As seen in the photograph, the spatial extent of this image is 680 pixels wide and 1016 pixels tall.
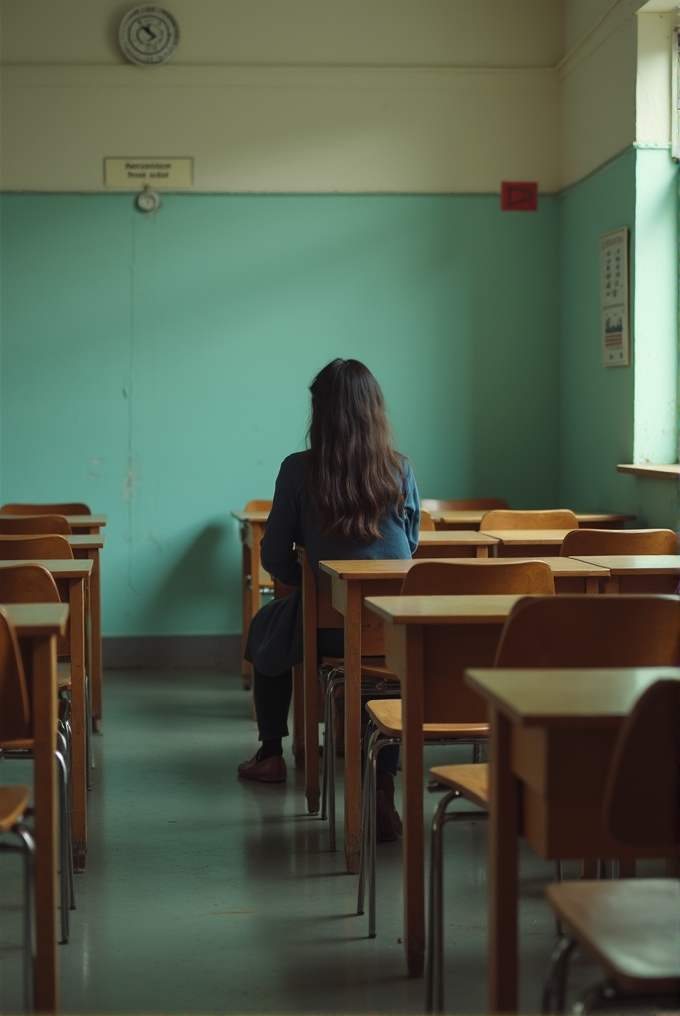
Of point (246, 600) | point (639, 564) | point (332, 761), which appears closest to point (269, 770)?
point (332, 761)

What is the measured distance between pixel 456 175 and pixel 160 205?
5.26 ft

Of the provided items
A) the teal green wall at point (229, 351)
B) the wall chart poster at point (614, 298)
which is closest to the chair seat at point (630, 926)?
the wall chart poster at point (614, 298)

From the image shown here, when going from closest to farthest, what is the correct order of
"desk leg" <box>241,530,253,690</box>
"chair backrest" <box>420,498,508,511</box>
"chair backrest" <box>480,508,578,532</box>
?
"chair backrest" <box>480,508,578,532</box>
"desk leg" <box>241,530,253,690</box>
"chair backrest" <box>420,498,508,511</box>

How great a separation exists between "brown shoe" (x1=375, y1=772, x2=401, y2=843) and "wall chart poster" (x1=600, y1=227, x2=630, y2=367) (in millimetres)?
2740

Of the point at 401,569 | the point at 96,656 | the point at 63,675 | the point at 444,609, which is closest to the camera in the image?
the point at 444,609

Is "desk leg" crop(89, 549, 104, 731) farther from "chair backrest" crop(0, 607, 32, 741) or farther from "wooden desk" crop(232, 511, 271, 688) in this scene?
"chair backrest" crop(0, 607, 32, 741)

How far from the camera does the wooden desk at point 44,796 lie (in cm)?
190

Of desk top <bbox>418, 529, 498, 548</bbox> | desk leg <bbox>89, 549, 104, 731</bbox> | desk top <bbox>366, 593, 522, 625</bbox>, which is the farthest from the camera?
desk leg <bbox>89, 549, 104, 731</bbox>

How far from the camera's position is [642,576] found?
2834mm

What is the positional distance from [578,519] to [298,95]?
9.14 ft

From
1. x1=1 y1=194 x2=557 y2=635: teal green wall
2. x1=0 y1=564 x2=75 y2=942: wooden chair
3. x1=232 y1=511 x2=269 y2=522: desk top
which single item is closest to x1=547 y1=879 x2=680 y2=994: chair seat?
x1=0 y1=564 x2=75 y2=942: wooden chair

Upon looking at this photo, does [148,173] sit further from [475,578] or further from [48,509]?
[475,578]

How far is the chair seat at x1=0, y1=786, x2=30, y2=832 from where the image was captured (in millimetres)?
1783

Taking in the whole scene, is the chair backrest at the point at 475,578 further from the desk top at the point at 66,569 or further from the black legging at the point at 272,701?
the black legging at the point at 272,701
